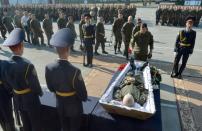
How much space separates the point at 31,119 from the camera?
14.5ft

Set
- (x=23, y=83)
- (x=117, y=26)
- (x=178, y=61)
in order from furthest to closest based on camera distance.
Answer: (x=117, y=26)
(x=178, y=61)
(x=23, y=83)

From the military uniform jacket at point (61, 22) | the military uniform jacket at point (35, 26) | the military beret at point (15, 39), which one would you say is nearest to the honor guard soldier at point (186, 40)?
the military beret at point (15, 39)

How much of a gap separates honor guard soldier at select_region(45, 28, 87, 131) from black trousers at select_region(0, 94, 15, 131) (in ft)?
3.76

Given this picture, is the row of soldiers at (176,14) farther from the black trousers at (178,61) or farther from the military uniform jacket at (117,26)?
the black trousers at (178,61)

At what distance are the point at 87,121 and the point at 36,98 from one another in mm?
1047

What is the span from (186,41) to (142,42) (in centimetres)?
146

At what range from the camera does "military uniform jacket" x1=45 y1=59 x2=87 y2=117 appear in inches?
152

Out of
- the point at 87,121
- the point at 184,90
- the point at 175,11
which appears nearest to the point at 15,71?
the point at 87,121

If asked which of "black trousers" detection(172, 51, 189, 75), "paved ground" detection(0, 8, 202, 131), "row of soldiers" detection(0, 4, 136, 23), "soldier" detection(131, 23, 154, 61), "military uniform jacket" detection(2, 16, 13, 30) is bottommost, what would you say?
"paved ground" detection(0, 8, 202, 131)

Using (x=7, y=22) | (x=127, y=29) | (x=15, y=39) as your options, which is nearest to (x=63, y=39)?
(x=15, y=39)

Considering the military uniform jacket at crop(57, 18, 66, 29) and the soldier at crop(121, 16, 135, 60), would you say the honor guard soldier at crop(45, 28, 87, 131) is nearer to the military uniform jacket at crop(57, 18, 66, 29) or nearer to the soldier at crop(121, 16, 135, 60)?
the soldier at crop(121, 16, 135, 60)

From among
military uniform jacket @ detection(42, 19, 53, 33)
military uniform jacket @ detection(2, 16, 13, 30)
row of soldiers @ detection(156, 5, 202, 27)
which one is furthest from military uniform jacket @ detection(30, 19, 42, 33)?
row of soldiers @ detection(156, 5, 202, 27)

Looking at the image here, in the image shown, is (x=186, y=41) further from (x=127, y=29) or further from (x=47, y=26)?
(x=47, y=26)

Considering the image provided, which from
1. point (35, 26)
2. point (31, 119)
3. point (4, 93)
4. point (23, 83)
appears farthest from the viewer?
point (35, 26)
